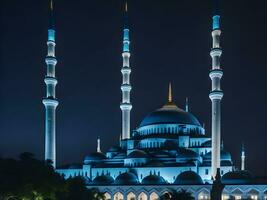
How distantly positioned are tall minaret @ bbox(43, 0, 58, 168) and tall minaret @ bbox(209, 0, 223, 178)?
17.1 meters

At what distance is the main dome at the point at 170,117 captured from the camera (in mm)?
56844

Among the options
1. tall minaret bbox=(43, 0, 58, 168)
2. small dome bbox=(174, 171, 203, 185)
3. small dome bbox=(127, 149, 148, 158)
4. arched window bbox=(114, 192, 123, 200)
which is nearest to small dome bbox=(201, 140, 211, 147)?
small dome bbox=(127, 149, 148, 158)

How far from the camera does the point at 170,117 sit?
57125 mm

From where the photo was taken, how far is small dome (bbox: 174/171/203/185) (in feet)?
147

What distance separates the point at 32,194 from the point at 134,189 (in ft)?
66.7

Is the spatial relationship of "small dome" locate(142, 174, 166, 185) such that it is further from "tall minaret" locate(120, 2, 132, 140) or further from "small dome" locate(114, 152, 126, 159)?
"tall minaret" locate(120, 2, 132, 140)

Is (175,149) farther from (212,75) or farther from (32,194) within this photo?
(32,194)

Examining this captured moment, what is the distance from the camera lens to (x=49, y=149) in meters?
48.8

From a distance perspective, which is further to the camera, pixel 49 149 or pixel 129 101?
pixel 129 101

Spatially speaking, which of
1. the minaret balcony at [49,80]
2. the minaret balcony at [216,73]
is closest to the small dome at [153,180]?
the minaret balcony at [216,73]

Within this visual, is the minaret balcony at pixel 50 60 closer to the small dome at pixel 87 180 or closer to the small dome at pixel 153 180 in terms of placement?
the small dome at pixel 87 180

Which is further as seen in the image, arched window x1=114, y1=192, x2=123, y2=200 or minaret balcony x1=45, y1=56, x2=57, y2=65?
minaret balcony x1=45, y1=56, x2=57, y2=65

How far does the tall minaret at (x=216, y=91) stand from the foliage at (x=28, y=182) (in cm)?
1782

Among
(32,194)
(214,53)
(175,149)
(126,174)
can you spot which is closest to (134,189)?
(126,174)
